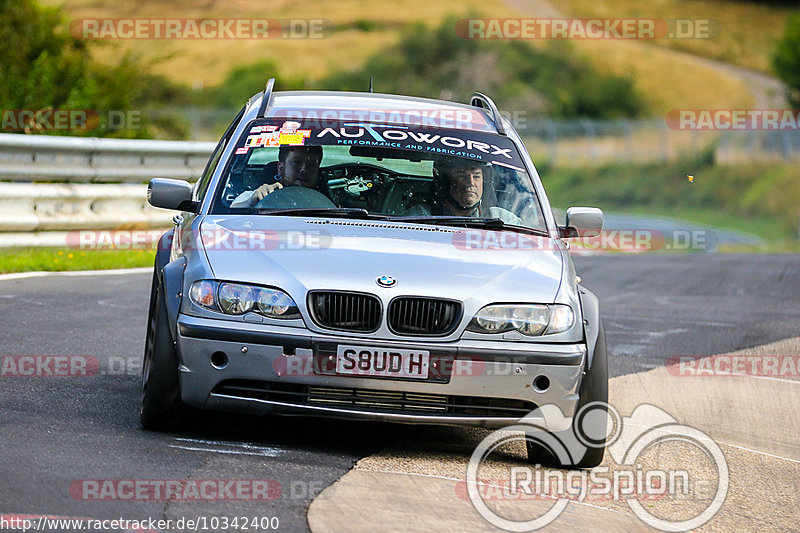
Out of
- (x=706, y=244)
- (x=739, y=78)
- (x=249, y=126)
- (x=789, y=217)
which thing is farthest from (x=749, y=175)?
(x=739, y=78)

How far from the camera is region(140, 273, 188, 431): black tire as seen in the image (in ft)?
19.4

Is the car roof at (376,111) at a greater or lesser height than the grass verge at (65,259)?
Result: greater

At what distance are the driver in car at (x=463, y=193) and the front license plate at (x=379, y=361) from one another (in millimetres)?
1278

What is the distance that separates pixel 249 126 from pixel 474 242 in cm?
162

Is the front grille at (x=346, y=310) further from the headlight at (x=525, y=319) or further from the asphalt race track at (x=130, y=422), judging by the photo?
the asphalt race track at (x=130, y=422)

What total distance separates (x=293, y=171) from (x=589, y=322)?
181 centimetres

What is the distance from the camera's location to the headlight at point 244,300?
5742 millimetres

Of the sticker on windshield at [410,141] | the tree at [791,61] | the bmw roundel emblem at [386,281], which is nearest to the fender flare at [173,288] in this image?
the bmw roundel emblem at [386,281]

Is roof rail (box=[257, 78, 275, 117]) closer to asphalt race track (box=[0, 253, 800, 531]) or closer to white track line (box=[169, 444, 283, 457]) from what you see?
asphalt race track (box=[0, 253, 800, 531])

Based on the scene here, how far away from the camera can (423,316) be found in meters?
5.78

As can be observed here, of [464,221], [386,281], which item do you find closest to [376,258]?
[386,281]

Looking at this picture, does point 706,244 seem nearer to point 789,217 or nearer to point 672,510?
point 789,217

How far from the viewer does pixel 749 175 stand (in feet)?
149

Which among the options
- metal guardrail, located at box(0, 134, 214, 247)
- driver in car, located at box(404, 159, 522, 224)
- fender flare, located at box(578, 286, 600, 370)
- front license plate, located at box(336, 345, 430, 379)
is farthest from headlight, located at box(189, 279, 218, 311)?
metal guardrail, located at box(0, 134, 214, 247)
